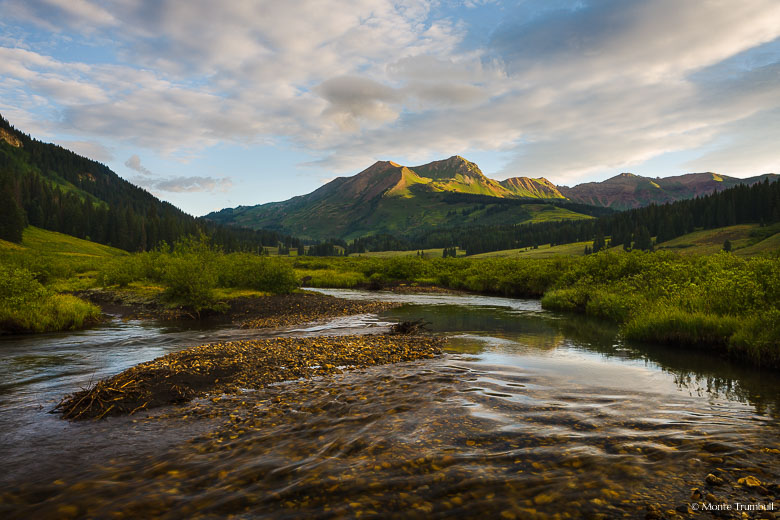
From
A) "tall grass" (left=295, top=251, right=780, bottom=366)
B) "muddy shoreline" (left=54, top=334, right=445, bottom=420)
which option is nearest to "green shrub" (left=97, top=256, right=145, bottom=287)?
"muddy shoreline" (left=54, top=334, right=445, bottom=420)

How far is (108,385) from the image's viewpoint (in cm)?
1366

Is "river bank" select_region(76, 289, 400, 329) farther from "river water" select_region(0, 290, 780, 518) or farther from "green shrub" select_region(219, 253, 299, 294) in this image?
"river water" select_region(0, 290, 780, 518)

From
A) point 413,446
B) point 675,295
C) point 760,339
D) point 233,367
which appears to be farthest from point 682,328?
point 233,367

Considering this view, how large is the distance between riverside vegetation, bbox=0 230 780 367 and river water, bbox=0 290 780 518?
3454 millimetres

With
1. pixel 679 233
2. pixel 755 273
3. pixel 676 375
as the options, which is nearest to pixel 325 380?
pixel 676 375

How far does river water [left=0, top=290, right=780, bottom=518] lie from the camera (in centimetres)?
729

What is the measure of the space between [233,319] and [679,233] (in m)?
172

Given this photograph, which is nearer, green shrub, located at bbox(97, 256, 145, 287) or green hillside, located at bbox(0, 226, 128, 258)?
green shrub, located at bbox(97, 256, 145, 287)

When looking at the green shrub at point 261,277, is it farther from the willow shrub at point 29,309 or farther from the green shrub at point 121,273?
the willow shrub at point 29,309

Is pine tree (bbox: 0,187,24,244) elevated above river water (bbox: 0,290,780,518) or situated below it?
above

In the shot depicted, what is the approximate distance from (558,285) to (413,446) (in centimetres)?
4617

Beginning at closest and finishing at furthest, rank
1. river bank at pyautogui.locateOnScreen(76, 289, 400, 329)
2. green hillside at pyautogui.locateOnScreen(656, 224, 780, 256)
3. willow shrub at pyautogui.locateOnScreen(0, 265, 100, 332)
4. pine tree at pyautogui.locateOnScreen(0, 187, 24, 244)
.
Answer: willow shrub at pyautogui.locateOnScreen(0, 265, 100, 332)
river bank at pyautogui.locateOnScreen(76, 289, 400, 329)
pine tree at pyautogui.locateOnScreen(0, 187, 24, 244)
green hillside at pyautogui.locateOnScreen(656, 224, 780, 256)

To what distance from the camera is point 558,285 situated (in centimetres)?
5069

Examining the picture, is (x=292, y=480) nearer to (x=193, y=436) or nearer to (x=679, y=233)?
(x=193, y=436)
